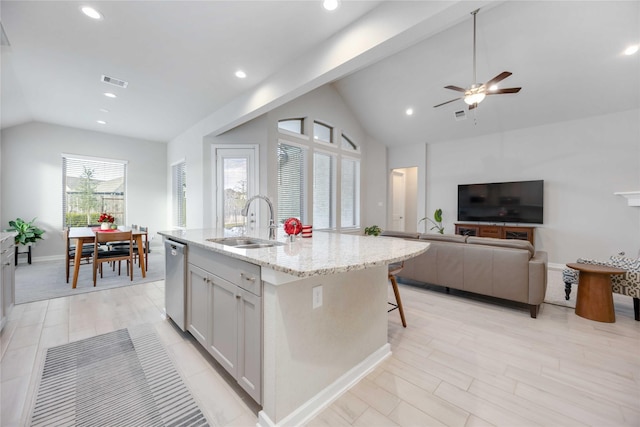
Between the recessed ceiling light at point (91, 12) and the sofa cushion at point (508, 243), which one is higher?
the recessed ceiling light at point (91, 12)

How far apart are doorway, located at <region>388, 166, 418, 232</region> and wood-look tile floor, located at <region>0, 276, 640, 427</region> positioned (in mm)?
5896

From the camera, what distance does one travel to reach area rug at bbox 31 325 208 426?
4.83ft

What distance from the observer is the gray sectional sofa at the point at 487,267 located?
9.17 feet

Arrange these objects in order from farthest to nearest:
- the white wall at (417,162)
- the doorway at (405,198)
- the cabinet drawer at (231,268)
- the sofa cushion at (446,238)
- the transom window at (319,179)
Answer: the doorway at (405,198)
the white wall at (417,162)
the transom window at (319,179)
the sofa cushion at (446,238)
the cabinet drawer at (231,268)

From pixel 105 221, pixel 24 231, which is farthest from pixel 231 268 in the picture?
pixel 24 231

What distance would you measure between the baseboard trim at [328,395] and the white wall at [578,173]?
541cm

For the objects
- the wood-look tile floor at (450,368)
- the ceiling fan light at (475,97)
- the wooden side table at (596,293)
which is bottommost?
the wood-look tile floor at (450,368)

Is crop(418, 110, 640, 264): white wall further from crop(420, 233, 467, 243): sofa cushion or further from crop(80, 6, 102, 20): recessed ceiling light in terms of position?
crop(80, 6, 102, 20): recessed ceiling light

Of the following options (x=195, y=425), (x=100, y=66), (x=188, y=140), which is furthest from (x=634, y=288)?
(x=188, y=140)

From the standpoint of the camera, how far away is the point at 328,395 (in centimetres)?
159

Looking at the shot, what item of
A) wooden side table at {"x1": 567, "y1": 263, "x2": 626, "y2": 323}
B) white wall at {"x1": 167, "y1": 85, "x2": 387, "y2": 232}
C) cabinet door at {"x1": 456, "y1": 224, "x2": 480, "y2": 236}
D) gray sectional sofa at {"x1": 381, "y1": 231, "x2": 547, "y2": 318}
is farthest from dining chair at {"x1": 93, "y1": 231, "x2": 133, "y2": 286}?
cabinet door at {"x1": 456, "y1": 224, "x2": 480, "y2": 236}

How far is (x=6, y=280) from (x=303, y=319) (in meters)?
3.10

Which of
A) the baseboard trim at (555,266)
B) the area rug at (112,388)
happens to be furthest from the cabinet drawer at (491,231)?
the area rug at (112,388)

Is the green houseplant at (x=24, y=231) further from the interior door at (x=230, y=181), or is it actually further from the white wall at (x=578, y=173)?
the white wall at (x=578, y=173)
